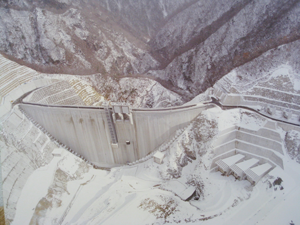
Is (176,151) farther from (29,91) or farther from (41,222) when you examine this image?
(29,91)

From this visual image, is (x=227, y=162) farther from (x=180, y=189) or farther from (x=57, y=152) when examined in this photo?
(x=57, y=152)

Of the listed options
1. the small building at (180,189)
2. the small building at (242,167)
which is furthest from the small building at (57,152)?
the small building at (242,167)

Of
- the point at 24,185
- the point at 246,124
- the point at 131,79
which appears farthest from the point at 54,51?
the point at 246,124

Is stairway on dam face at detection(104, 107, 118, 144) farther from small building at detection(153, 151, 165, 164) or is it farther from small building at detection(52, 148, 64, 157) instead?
small building at detection(52, 148, 64, 157)

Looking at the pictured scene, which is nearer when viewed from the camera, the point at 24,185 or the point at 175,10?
the point at 24,185

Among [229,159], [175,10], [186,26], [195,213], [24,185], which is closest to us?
[195,213]
